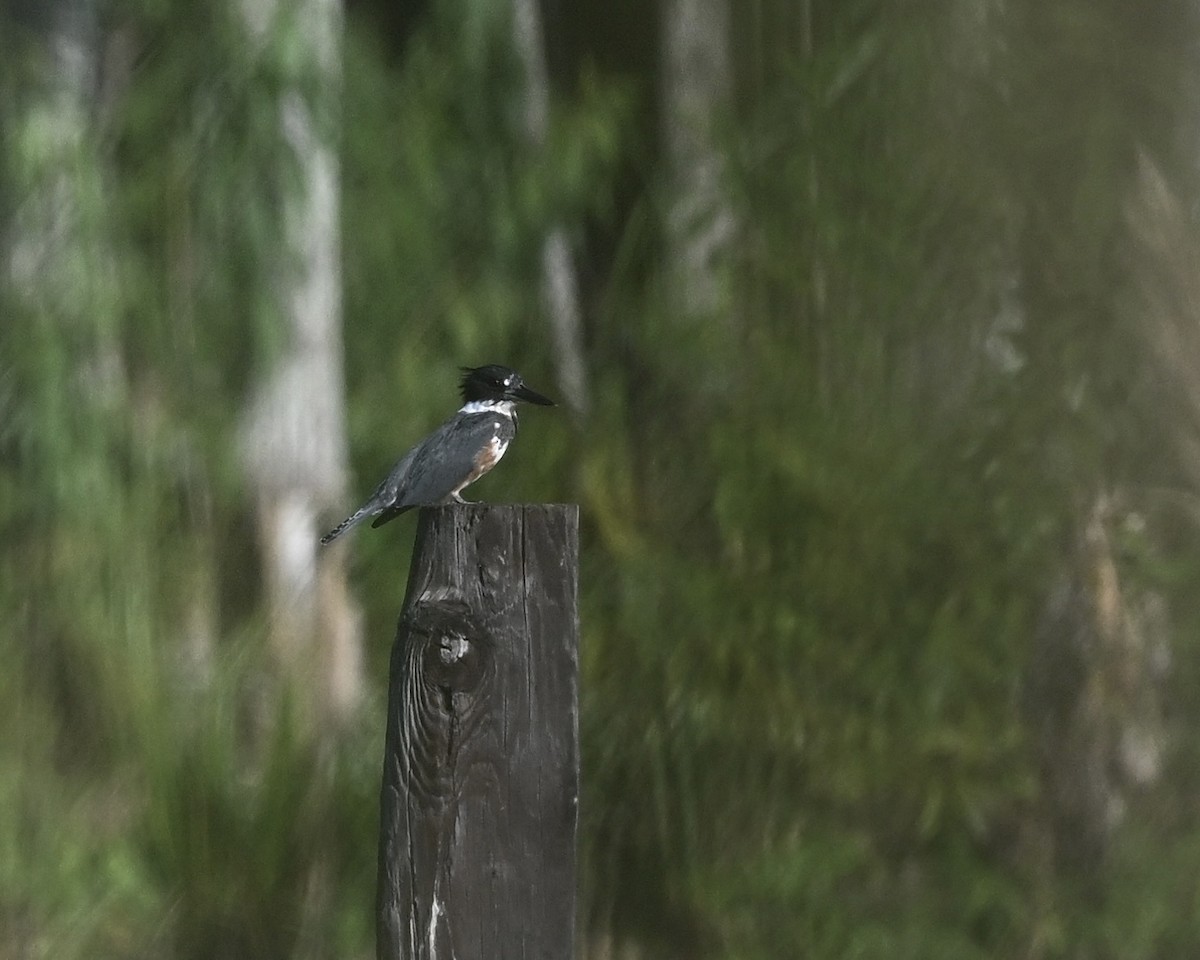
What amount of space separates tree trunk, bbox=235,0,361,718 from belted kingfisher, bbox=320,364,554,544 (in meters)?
1.82

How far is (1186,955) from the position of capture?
3863 millimetres

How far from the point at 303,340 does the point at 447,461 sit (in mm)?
2369

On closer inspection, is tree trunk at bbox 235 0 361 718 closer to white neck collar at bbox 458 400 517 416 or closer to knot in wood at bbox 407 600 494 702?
white neck collar at bbox 458 400 517 416

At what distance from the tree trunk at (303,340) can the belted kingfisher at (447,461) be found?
182 cm

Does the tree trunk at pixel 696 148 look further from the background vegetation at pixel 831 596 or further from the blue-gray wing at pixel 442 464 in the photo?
the blue-gray wing at pixel 442 464

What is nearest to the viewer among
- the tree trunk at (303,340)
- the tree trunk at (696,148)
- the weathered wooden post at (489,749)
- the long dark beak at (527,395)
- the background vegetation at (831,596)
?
the weathered wooden post at (489,749)

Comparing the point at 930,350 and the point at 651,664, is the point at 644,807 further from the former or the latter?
the point at 930,350

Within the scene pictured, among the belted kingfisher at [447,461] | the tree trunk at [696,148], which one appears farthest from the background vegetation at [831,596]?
the belted kingfisher at [447,461]

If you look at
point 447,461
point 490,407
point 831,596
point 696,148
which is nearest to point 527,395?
point 490,407

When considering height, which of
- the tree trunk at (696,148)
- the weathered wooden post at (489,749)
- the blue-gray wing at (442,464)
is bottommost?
the weathered wooden post at (489,749)

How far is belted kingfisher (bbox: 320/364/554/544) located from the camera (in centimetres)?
→ 316

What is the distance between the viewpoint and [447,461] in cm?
320

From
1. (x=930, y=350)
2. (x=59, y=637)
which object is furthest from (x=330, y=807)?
(x=930, y=350)

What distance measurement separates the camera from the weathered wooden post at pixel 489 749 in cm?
210
